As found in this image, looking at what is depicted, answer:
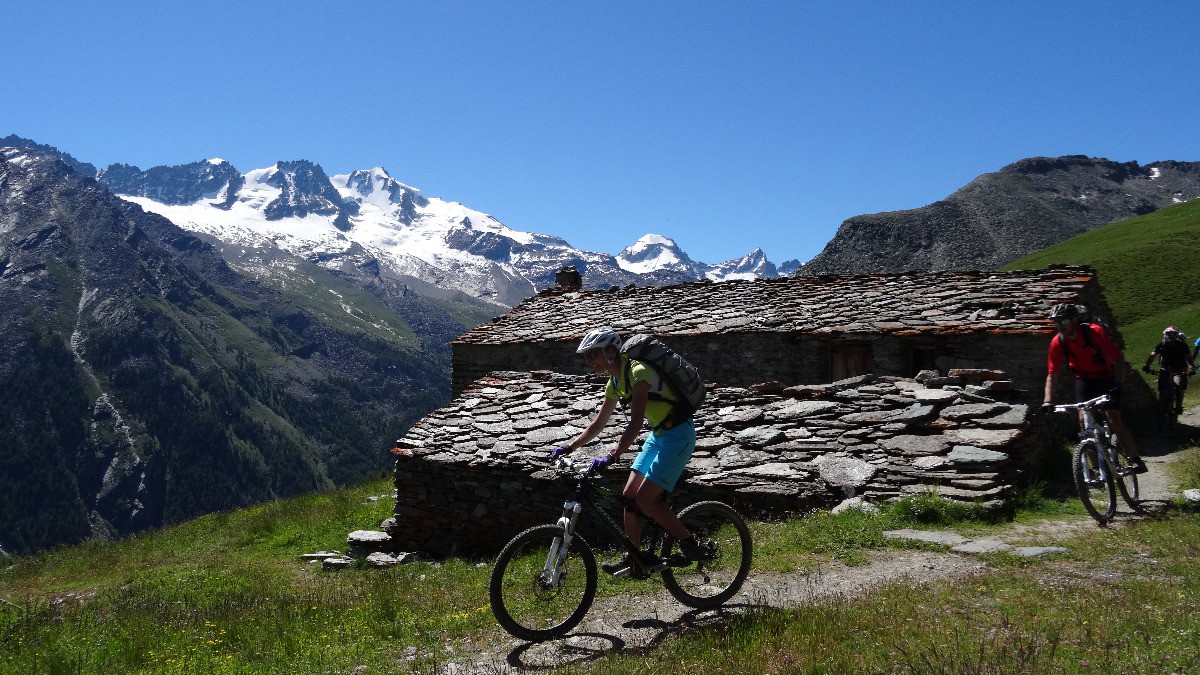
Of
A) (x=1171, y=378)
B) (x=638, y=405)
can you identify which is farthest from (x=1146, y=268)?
(x=638, y=405)

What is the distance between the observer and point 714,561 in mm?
6492

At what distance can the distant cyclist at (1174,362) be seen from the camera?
50.8 feet

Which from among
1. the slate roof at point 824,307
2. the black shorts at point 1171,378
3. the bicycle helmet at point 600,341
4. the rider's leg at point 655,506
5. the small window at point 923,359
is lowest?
the black shorts at point 1171,378

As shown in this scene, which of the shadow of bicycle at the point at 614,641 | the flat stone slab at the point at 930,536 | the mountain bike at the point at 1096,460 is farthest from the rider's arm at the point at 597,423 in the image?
the mountain bike at the point at 1096,460

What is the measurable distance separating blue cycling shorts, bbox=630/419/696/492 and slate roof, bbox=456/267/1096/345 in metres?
12.6

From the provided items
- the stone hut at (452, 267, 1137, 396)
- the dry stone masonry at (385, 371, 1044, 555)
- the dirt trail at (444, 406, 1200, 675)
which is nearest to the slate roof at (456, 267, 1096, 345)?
the stone hut at (452, 267, 1137, 396)

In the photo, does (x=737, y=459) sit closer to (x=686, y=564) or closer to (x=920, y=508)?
(x=920, y=508)

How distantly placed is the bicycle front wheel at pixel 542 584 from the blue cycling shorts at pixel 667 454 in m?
0.80

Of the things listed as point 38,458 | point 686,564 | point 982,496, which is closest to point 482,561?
point 686,564

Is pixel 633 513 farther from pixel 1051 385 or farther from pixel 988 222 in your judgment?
pixel 988 222

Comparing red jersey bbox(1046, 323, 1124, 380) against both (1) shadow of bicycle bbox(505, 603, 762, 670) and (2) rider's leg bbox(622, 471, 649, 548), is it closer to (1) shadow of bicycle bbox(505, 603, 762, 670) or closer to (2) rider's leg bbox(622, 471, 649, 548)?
(1) shadow of bicycle bbox(505, 603, 762, 670)

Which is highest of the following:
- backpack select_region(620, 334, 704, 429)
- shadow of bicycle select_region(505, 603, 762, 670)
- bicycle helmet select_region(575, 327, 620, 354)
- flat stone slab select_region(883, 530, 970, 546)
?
bicycle helmet select_region(575, 327, 620, 354)

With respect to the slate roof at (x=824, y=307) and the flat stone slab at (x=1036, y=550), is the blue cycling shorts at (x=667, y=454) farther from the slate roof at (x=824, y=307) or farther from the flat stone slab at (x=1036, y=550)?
the slate roof at (x=824, y=307)

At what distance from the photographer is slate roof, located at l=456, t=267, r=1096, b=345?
680 inches
